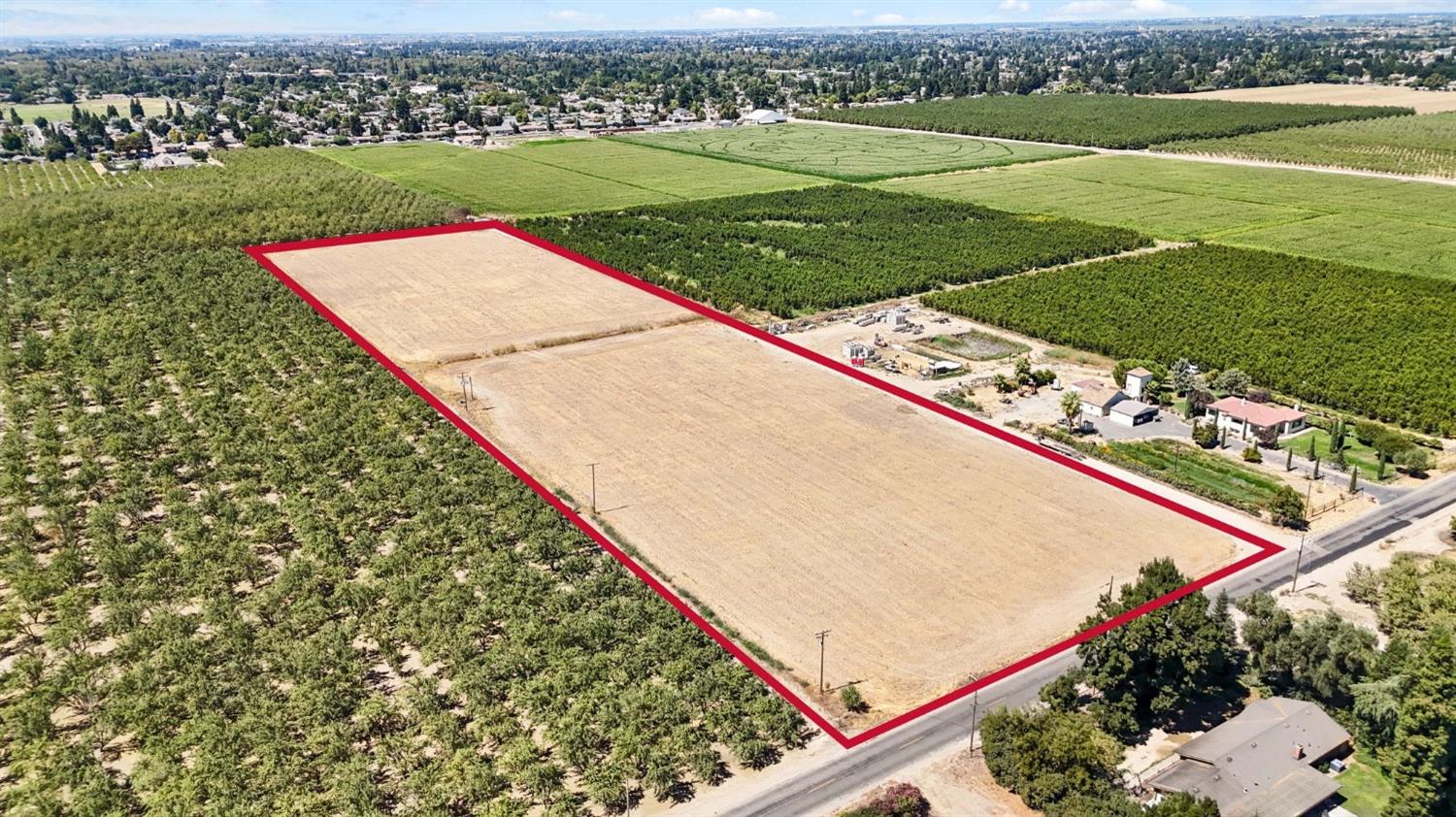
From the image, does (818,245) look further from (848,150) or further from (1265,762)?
(1265,762)

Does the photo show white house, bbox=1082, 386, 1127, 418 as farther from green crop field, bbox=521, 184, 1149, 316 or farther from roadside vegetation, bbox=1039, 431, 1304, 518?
green crop field, bbox=521, 184, 1149, 316

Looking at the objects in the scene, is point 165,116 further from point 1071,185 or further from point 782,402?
point 782,402

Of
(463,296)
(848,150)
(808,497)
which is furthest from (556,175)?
(808,497)

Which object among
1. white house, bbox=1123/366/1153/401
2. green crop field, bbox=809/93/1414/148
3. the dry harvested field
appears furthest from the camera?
green crop field, bbox=809/93/1414/148

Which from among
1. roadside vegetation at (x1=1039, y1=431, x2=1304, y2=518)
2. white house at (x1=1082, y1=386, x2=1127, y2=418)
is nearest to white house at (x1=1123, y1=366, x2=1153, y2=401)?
white house at (x1=1082, y1=386, x2=1127, y2=418)

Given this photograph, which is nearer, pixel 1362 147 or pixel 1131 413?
pixel 1131 413

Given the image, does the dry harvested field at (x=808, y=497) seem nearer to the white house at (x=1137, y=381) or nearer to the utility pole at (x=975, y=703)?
the utility pole at (x=975, y=703)

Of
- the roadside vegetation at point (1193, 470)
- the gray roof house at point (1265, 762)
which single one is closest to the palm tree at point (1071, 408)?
the roadside vegetation at point (1193, 470)
